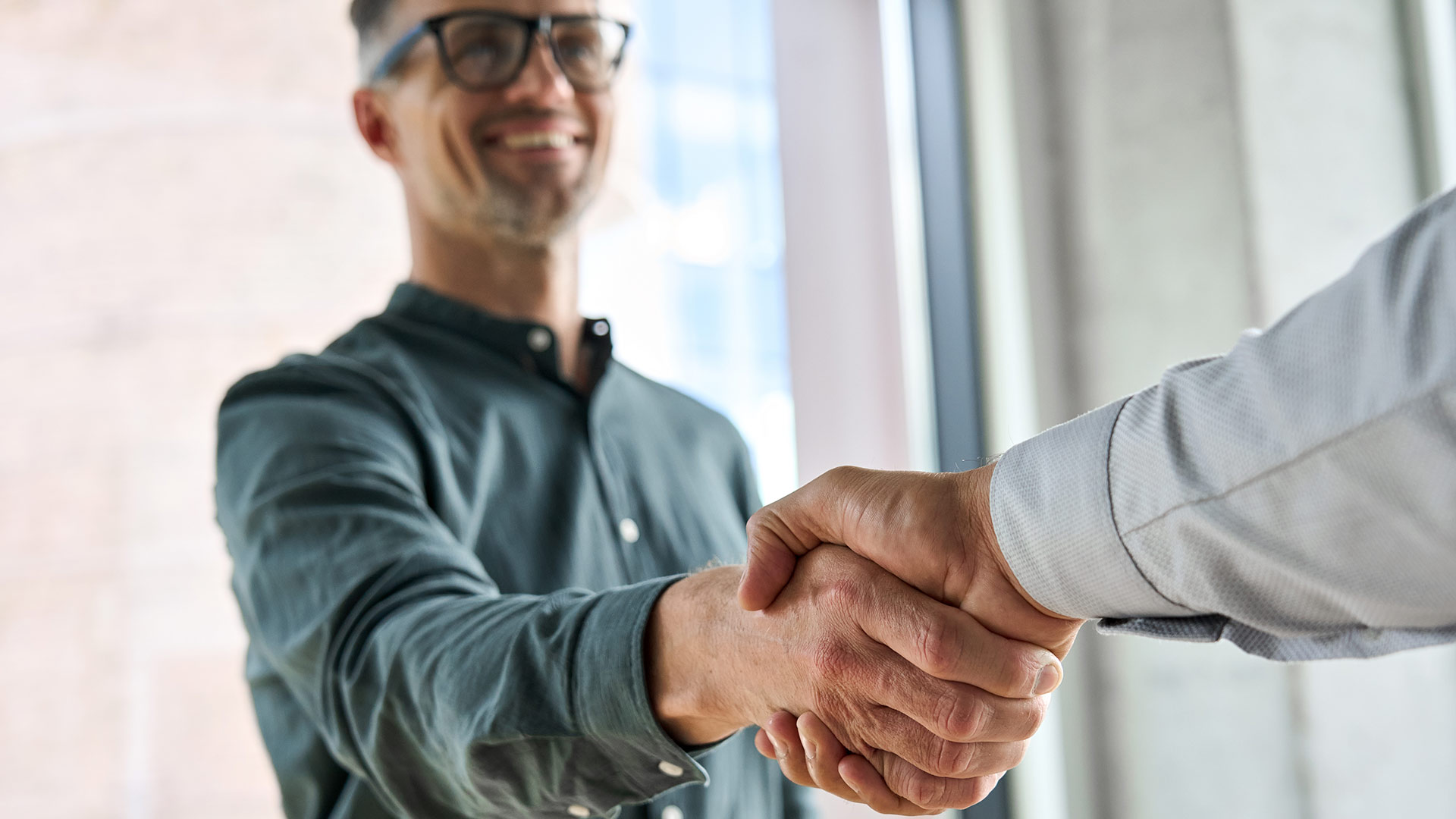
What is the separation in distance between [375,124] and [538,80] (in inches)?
10.3

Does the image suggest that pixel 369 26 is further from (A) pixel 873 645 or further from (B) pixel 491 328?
(A) pixel 873 645

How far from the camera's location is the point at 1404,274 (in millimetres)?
497

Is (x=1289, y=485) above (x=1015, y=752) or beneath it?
above

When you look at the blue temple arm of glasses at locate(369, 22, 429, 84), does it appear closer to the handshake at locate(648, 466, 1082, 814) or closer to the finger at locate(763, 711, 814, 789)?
the handshake at locate(648, 466, 1082, 814)

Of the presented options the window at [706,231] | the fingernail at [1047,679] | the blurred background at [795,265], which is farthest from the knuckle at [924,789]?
the window at [706,231]

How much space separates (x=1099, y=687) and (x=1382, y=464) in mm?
1228

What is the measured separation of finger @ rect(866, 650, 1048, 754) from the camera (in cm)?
76

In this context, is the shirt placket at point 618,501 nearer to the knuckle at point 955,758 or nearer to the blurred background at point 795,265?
the knuckle at point 955,758

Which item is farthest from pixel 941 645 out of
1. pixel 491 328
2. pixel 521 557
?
pixel 491 328

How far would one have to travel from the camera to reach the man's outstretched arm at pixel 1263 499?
0.49 metres

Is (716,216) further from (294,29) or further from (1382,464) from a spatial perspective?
(1382,464)

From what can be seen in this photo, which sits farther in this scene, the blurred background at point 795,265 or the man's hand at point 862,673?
the blurred background at point 795,265

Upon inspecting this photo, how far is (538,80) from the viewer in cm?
138

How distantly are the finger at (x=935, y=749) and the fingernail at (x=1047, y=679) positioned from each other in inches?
2.0
